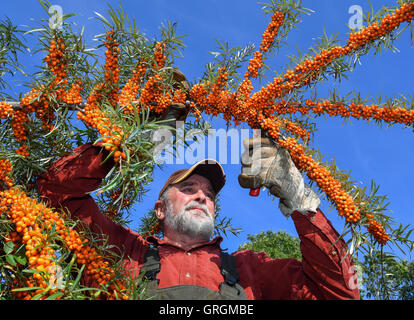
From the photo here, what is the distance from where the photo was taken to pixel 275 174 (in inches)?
117

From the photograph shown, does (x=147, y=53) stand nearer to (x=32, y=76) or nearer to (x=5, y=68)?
(x=32, y=76)

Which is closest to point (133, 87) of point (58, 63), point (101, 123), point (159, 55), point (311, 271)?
point (159, 55)

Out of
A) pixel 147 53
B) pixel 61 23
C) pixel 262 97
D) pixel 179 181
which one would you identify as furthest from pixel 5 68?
pixel 262 97

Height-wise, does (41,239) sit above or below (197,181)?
below

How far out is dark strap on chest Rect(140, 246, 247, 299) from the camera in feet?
9.87

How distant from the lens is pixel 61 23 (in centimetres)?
265

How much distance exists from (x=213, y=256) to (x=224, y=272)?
25 cm

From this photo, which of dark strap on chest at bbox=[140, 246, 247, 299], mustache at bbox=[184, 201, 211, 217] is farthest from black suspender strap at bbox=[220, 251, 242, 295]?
mustache at bbox=[184, 201, 211, 217]

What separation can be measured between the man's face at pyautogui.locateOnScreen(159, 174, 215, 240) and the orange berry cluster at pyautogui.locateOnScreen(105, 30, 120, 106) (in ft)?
4.39

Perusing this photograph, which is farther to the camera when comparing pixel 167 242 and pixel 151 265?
pixel 167 242

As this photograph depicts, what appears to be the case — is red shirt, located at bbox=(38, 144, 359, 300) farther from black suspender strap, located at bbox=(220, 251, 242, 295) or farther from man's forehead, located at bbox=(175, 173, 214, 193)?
man's forehead, located at bbox=(175, 173, 214, 193)

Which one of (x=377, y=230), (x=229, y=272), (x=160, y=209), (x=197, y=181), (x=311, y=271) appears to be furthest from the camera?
(x=160, y=209)

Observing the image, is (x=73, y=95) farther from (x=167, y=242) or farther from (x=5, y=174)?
(x=167, y=242)
